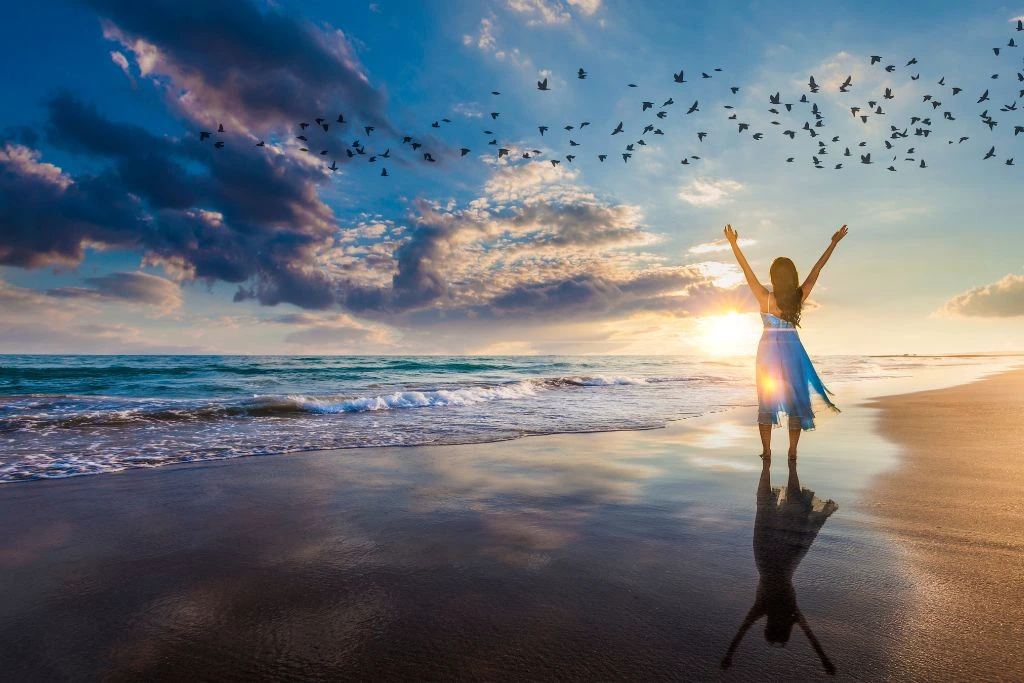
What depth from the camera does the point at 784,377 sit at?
6441mm

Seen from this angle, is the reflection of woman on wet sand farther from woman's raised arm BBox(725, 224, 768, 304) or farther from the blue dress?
woman's raised arm BBox(725, 224, 768, 304)

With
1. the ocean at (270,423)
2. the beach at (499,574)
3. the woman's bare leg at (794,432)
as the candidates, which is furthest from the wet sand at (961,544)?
the ocean at (270,423)

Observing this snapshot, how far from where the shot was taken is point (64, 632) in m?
2.51

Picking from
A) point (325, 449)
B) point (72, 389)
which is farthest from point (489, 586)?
point (72, 389)

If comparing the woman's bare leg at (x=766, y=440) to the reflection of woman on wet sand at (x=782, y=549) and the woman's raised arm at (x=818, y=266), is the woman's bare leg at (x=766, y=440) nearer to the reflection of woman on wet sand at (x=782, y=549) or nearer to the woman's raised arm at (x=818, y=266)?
the reflection of woman on wet sand at (x=782, y=549)

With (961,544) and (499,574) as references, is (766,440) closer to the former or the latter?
(961,544)

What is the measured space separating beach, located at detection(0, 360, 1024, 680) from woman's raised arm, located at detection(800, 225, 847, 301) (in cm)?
209

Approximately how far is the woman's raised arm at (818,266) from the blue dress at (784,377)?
452 millimetres

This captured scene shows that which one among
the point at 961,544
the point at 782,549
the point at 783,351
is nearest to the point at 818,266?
the point at 783,351

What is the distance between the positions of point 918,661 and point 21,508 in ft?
21.8

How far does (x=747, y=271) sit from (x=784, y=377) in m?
1.38

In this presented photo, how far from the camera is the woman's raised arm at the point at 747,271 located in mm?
6430

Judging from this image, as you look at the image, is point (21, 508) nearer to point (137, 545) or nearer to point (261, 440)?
point (137, 545)

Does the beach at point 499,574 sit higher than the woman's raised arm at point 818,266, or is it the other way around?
the woman's raised arm at point 818,266
